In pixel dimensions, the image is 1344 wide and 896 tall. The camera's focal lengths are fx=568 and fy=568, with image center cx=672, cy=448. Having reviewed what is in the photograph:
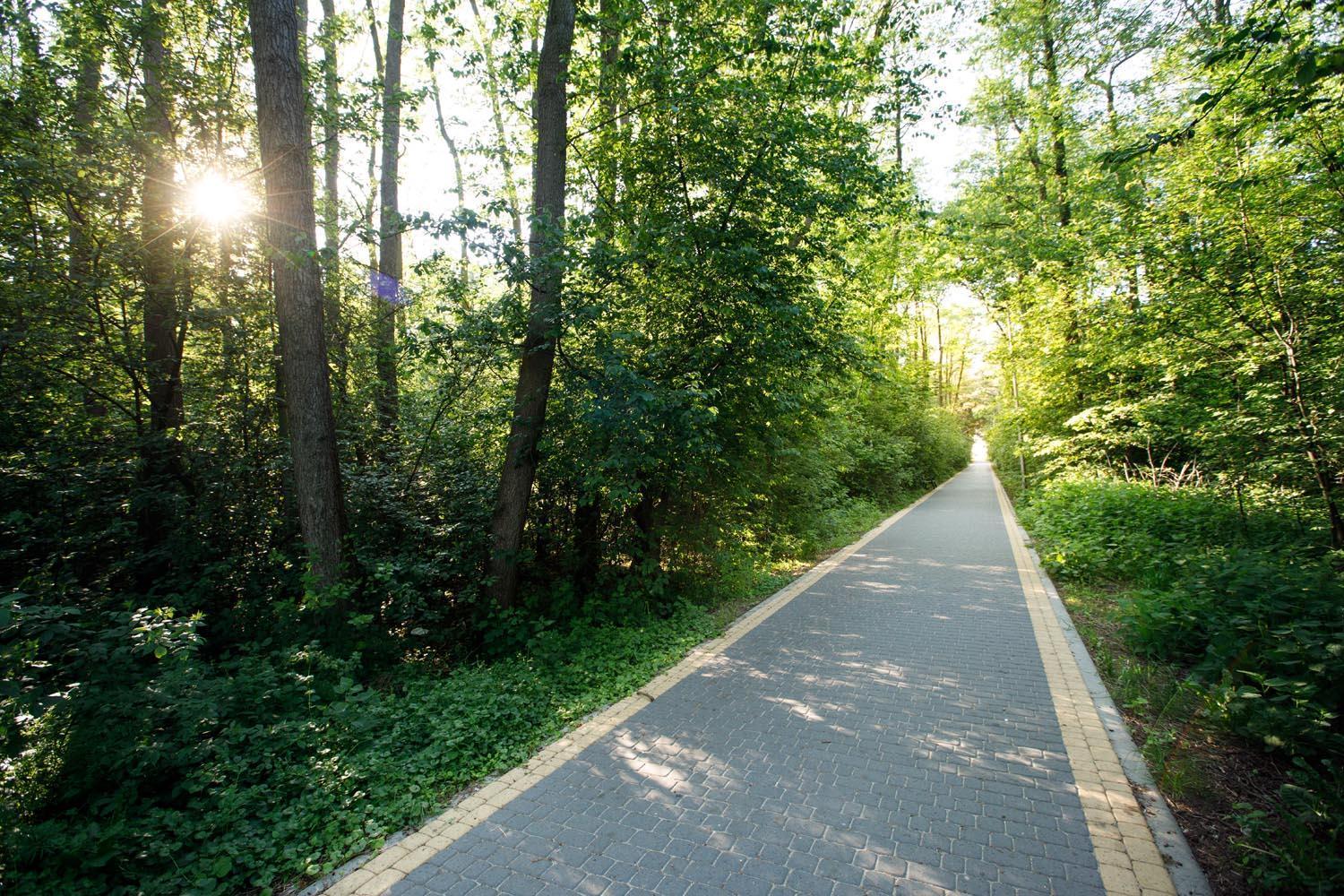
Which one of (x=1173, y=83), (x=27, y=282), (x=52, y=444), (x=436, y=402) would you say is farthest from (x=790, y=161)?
(x=1173, y=83)

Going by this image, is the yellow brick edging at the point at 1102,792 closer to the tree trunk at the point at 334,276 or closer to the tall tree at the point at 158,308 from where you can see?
the tall tree at the point at 158,308

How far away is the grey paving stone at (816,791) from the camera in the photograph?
113 inches

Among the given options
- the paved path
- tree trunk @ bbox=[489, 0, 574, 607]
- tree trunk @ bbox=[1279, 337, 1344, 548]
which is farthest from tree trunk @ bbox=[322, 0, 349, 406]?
tree trunk @ bbox=[1279, 337, 1344, 548]

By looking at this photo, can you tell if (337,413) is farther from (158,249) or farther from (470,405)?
(158,249)

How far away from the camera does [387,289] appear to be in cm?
771

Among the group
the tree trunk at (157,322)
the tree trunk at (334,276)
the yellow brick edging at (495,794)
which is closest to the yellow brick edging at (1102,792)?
the yellow brick edging at (495,794)

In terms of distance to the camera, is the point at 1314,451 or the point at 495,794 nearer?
the point at 495,794

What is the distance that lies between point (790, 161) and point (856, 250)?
722 cm

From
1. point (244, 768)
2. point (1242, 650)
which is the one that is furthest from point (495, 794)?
point (1242, 650)

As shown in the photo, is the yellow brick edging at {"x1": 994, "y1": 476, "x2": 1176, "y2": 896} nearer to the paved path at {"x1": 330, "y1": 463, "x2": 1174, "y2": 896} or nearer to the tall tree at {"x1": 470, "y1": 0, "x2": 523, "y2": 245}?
the paved path at {"x1": 330, "y1": 463, "x2": 1174, "y2": 896}

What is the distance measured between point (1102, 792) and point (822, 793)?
1.74 m

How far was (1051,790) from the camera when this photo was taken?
353 cm

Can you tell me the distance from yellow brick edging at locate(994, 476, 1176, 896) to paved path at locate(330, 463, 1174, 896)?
0.04 ft

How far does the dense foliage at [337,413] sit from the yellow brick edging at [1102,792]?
134 inches
